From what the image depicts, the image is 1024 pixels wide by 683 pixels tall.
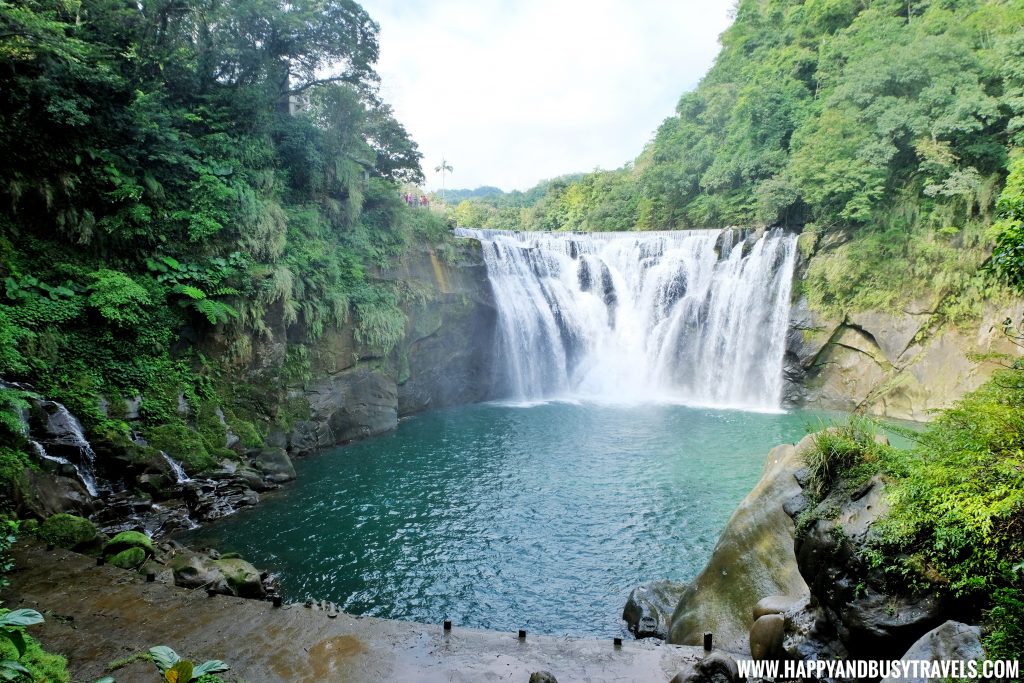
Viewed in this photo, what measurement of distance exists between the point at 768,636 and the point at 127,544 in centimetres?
795

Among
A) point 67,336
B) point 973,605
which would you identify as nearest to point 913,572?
point 973,605

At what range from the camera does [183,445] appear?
10383 millimetres

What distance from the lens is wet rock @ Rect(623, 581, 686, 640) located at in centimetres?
614

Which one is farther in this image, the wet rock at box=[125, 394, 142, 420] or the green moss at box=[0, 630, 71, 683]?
the wet rock at box=[125, 394, 142, 420]

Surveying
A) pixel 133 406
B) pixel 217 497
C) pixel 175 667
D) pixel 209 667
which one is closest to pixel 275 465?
pixel 217 497

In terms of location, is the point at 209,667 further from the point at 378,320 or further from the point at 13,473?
the point at 378,320

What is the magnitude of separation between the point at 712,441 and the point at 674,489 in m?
4.57

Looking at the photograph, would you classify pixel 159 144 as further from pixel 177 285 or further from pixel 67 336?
pixel 67 336

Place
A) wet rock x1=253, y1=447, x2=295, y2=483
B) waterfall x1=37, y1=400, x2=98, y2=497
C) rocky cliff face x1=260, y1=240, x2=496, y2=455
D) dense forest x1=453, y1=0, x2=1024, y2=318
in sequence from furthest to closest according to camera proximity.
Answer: dense forest x1=453, y1=0, x2=1024, y2=318, rocky cliff face x1=260, y1=240, x2=496, y2=455, wet rock x1=253, y1=447, x2=295, y2=483, waterfall x1=37, y1=400, x2=98, y2=497

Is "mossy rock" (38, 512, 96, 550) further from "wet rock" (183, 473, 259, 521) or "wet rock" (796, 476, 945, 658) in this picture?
"wet rock" (796, 476, 945, 658)

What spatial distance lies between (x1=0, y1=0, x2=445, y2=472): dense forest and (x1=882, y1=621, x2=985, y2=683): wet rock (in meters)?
10.4

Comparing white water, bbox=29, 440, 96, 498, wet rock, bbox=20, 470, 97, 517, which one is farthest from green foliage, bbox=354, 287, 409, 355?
wet rock, bbox=20, 470, 97, 517

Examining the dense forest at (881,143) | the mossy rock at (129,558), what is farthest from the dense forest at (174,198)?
the dense forest at (881,143)

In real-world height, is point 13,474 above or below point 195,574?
above
